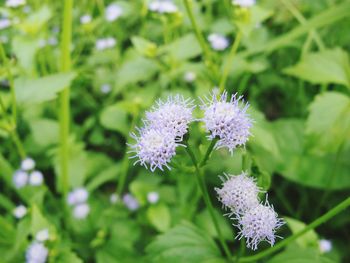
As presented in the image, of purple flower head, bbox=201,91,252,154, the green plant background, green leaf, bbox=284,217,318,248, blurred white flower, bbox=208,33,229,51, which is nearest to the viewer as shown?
purple flower head, bbox=201,91,252,154

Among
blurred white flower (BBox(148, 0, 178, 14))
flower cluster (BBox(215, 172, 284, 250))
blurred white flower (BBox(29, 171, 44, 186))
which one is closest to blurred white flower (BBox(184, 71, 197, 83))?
blurred white flower (BBox(148, 0, 178, 14))

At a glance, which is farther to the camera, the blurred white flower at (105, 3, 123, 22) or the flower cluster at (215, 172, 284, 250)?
the blurred white flower at (105, 3, 123, 22)

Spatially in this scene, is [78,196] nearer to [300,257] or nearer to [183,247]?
[183,247]

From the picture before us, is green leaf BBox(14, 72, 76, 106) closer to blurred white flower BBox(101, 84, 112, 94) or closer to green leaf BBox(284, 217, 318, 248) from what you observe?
blurred white flower BBox(101, 84, 112, 94)

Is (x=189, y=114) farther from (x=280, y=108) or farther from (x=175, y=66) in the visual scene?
(x=280, y=108)

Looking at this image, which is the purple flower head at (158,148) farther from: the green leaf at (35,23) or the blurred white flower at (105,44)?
the blurred white flower at (105,44)

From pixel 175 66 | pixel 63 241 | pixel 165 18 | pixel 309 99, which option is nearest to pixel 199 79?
pixel 175 66

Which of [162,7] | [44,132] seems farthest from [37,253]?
[162,7]
